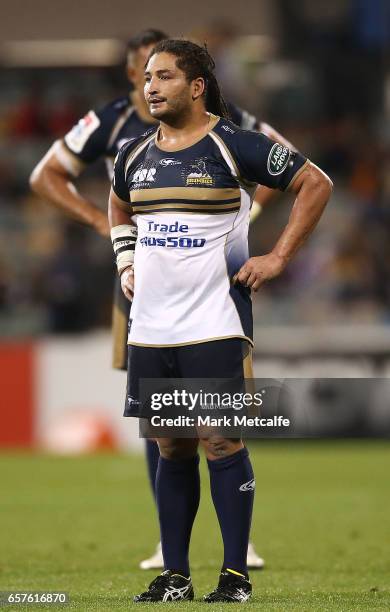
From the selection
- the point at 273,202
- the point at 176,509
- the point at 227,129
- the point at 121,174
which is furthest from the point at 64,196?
the point at 273,202

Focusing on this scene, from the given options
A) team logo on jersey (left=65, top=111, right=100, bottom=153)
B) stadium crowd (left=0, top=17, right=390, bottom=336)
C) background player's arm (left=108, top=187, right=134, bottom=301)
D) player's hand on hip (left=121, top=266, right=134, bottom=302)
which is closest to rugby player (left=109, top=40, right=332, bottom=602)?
player's hand on hip (left=121, top=266, right=134, bottom=302)

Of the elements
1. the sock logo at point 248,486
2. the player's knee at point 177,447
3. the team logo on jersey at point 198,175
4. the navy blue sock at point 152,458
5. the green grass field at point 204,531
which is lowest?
the green grass field at point 204,531

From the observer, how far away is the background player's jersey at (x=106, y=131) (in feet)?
24.9

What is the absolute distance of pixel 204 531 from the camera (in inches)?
356

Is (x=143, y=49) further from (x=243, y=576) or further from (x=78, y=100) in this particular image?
(x=78, y=100)

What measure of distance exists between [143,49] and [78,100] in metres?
11.8

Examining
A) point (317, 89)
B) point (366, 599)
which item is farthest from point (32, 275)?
point (366, 599)

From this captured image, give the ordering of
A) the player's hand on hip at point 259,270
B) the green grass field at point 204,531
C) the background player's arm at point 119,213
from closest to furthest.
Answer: the player's hand on hip at point 259,270 < the background player's arm at point 119,213 < the green grass field at point 204,531

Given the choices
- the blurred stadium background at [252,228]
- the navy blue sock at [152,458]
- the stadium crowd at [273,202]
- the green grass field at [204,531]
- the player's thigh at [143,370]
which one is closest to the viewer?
the player's thigh at [143,370]

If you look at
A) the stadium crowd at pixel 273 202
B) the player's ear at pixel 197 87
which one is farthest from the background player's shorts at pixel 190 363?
the stadium crowd at pixel 273 202

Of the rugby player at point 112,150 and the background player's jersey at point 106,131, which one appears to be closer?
the rugby player at point 112,150

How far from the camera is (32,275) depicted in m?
17.2

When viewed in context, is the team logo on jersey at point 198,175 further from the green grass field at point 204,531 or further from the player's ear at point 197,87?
the green grass field at point 204,531

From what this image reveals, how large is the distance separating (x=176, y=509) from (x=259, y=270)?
101cm
